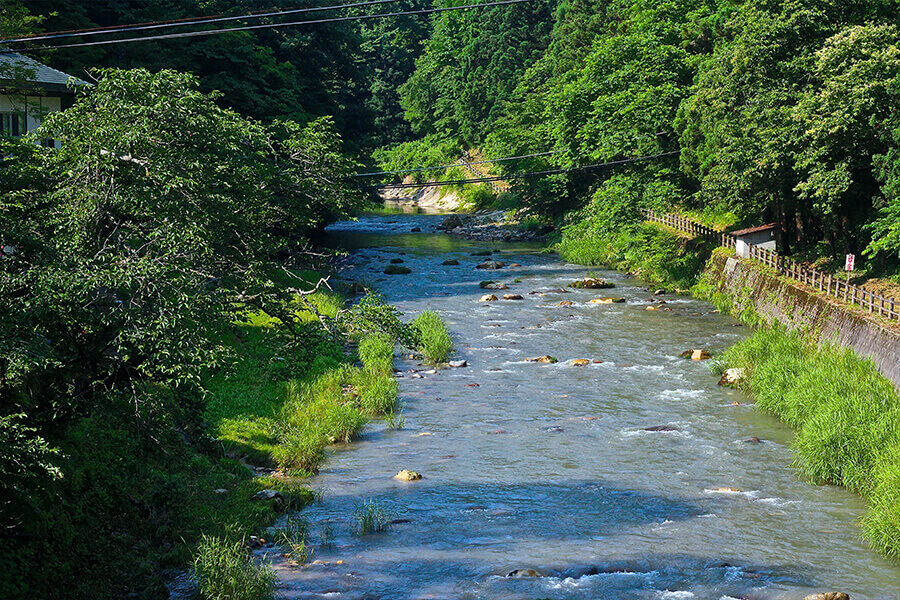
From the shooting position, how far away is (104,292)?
1177 centimetres

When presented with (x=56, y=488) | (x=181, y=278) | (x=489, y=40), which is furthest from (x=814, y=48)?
(x=489, y=40)

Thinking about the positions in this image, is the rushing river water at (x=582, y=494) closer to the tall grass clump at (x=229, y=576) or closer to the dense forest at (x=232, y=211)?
the tall grass clump at (x=229, y=576)

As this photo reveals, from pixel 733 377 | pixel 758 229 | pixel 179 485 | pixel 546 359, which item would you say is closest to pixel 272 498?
pixel 179 485

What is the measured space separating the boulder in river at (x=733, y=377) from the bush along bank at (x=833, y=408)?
0.19 m

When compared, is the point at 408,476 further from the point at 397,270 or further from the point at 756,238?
the point at 397,270

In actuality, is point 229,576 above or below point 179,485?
below

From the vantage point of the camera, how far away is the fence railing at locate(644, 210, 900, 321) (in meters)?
22.9

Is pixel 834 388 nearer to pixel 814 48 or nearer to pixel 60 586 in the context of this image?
pixel 814 48

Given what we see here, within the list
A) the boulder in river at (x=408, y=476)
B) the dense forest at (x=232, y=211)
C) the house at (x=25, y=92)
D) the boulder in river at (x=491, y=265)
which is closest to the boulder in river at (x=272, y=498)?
the dense forest at (x=232, y=211)

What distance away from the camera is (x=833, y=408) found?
1900 cm

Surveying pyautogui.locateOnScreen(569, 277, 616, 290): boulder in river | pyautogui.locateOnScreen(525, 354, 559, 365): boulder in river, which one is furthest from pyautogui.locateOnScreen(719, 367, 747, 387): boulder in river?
pyautogui.locateOnScreen(569, 277, 616, 290): boulder in river

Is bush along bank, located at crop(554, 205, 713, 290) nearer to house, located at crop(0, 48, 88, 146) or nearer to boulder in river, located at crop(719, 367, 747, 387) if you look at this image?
boulder in river, located at crop(719, 367, 747, 387)

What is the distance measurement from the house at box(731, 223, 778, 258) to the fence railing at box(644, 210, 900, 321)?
514 millimetres

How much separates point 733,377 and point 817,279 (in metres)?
7.14
